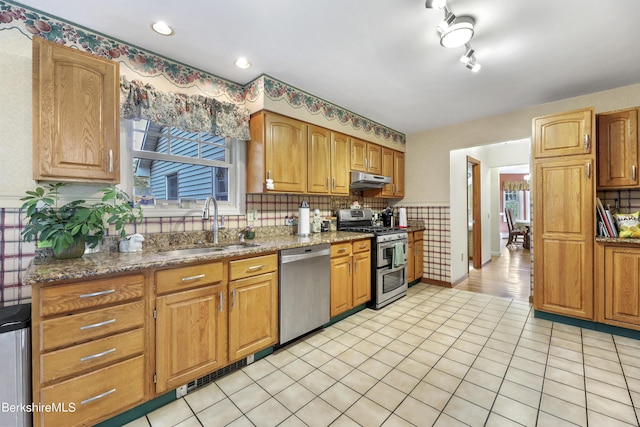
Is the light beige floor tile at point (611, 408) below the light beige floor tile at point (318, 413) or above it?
above

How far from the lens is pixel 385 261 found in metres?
3.34

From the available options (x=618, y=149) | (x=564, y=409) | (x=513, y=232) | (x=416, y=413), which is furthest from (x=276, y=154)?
(x=513, y=232)

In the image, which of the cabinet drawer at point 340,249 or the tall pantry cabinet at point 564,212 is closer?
the tall pantry cabinet at point 564,212

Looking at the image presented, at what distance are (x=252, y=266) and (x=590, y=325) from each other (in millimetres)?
3413

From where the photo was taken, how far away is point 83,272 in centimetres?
138

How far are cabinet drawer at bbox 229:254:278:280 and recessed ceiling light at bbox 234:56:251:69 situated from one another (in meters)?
1.72

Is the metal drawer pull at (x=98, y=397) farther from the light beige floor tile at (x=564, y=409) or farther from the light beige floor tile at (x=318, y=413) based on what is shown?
the light beige floor tile at (x=564, y=409)

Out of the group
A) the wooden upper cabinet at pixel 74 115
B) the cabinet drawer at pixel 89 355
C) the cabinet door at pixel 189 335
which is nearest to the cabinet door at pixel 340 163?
the cabinet door at pixel 189 335

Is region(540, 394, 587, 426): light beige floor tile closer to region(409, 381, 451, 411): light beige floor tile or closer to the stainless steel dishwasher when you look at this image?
region(409, 381, 451, 411): light beige floor tile

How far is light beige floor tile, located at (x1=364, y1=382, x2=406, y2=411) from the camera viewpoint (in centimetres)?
171

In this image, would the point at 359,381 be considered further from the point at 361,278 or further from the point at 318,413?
the point at 361,278

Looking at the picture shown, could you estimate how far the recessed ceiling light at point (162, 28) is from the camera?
6.17 ft

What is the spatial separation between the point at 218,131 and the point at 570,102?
3984mm

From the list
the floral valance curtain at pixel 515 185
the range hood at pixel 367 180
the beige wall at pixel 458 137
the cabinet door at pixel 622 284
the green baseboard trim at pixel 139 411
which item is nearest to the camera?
the green baseboard trim at pixel 139 411
